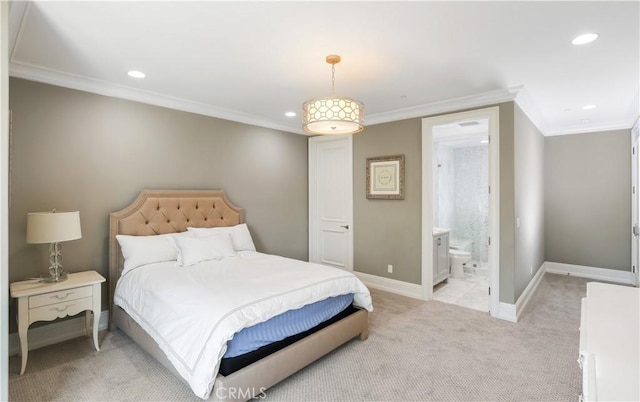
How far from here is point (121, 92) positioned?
3.31 metres

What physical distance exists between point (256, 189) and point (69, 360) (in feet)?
9.02

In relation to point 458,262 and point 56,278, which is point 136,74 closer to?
point 56,278

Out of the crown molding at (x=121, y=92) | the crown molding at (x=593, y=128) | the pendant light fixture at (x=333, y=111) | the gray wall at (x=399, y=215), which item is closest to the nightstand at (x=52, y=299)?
the crown molding at (x=121, y=92)

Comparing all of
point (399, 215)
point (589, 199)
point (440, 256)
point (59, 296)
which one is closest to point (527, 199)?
point (440, 256)

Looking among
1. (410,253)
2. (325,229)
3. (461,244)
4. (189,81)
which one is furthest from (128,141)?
(461,244)

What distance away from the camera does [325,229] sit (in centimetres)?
524

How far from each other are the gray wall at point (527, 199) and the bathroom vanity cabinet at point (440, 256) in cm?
107

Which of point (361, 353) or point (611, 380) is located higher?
point (611, 380)

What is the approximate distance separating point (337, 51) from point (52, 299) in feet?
9.71

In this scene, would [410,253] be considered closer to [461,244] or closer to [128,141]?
[461,244]

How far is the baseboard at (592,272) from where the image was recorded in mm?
4968

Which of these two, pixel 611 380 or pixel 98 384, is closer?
pixel 611 380

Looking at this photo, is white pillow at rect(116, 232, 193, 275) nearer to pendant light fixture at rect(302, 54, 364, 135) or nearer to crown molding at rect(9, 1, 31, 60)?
crown molding at rect(9, 1, 31, 60)

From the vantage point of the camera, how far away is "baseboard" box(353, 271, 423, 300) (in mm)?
4239
